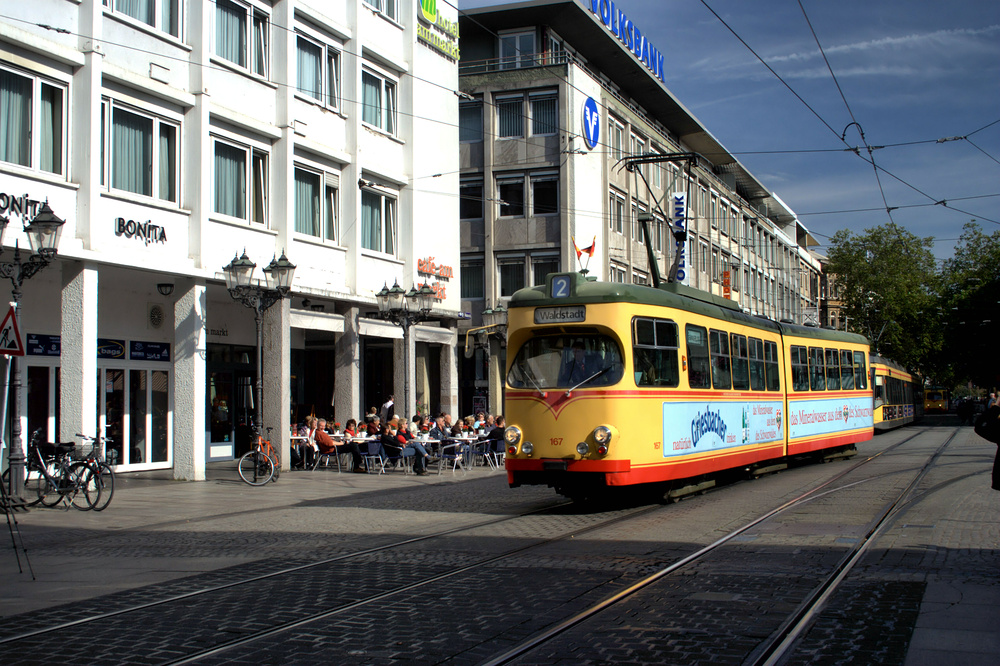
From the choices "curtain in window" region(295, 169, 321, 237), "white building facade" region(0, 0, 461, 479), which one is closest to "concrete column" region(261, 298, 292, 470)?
"white building facade" region(0, 0, 461, 479)

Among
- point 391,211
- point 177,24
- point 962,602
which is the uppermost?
point 177,24

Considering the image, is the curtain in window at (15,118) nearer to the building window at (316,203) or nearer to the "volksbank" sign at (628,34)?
the building window at (316,203)

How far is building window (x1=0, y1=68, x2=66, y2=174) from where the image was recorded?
53.1 feet

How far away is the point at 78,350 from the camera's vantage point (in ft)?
54.9

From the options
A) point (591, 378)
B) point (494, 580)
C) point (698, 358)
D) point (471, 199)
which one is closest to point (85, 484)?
point (591, 378)

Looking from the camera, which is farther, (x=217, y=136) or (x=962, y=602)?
(x=217, y=136)

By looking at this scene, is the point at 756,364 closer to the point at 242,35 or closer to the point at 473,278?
the point at 242,35

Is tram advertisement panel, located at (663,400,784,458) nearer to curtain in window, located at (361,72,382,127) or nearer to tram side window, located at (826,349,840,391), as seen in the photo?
tram side window, located at (826,349,840,391)

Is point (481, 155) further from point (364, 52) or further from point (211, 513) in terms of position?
point (211, 513)

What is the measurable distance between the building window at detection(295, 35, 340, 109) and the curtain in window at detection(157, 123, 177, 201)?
14.1 feet

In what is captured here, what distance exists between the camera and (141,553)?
1069 cm

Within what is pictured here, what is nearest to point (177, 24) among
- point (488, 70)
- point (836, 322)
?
point (488, 70)

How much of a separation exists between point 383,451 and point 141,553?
38.1 feet

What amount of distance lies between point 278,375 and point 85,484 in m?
7.32
